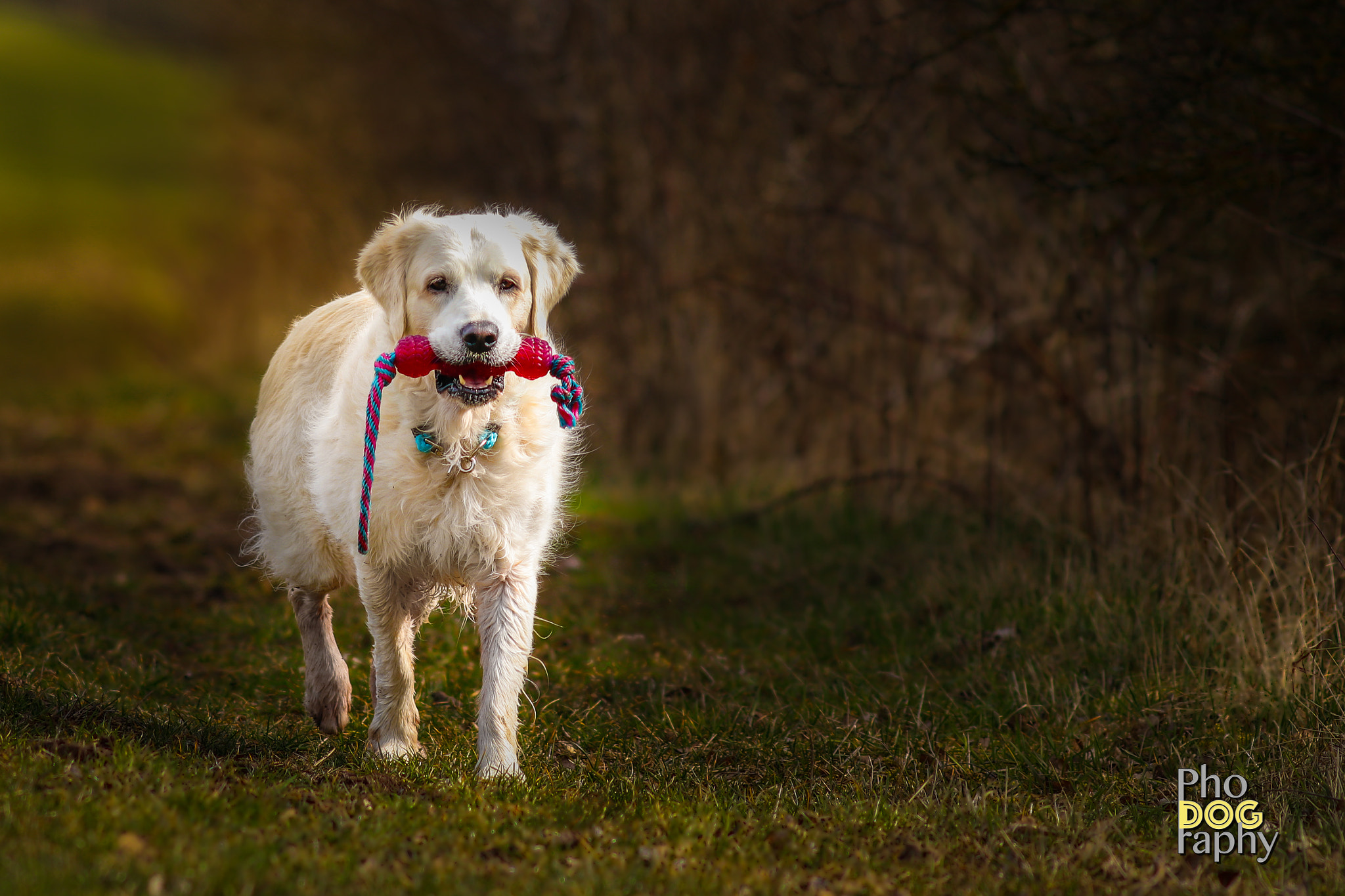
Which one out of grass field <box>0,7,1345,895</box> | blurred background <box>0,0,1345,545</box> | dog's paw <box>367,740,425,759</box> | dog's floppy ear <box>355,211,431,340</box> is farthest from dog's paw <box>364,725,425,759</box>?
blurred background <box>0,0,1345,545</box>

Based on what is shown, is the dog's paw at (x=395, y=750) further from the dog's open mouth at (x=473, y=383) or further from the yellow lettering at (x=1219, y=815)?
the yellow lettering at (x=1219, y=815)

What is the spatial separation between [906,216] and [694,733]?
551cm

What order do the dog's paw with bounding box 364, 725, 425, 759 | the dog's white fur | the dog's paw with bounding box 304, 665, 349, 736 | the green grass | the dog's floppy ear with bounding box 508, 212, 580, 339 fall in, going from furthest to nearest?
the dog's paw with bounding box 304, 665, 349, 736 < the dog's floppy ear with bounding box 508, 212, 580, 339 < the dog's paw with bounding box 364, 725, 425, 759 < the dog's white fur < the green grass

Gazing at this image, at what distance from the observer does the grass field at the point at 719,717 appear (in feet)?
9.80

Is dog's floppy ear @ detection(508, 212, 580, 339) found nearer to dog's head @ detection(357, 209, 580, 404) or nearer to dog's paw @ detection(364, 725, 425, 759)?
dog's head @ detection(357, 209, 580, 404)

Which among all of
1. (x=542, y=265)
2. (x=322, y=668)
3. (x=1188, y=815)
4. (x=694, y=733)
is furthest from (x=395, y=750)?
(x=1188, y=815)

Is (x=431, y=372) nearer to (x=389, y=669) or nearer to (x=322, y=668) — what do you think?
→ (x=389, y=669)

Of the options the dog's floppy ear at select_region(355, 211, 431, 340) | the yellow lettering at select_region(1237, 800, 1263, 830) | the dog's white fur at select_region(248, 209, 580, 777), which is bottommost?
the yellow lettering at select_region(1237, 800, 1263, 830)

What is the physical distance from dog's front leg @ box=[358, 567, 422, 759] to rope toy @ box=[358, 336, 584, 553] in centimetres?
18

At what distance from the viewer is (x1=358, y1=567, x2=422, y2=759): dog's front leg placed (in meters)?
4.02

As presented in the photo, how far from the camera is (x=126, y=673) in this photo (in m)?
4.47

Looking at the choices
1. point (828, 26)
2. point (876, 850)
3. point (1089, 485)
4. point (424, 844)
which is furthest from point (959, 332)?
point (424, 844)

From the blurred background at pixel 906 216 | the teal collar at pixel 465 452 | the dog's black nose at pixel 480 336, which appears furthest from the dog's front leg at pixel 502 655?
the blurred background at pixel 906 216

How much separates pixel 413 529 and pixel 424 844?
1208mm
